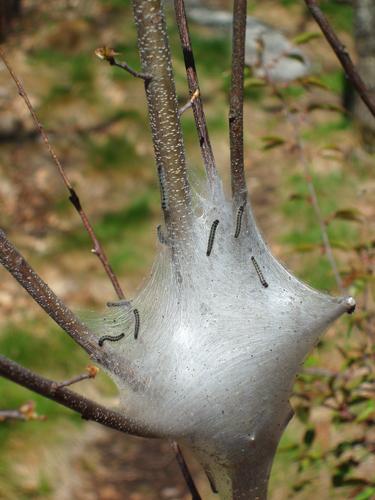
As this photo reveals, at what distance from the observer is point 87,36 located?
7992mm

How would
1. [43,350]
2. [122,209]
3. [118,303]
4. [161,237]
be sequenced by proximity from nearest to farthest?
1. [161,237]
2. [118,303]
3. [43,350]
4. [122,209]

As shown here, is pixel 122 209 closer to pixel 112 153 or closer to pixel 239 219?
pixel 112 153

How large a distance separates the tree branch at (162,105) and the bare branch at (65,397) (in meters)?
0.37

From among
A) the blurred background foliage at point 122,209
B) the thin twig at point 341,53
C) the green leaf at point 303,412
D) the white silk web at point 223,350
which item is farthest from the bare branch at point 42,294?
the green leaf at point 303,412

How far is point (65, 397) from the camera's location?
985 mm

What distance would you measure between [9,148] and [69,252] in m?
1.61

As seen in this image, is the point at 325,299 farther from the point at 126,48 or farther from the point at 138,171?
the point at 126,48

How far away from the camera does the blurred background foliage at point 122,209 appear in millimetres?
Answer: 3416

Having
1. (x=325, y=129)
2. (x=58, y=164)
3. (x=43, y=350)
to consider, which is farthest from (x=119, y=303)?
(x=325, y=129)

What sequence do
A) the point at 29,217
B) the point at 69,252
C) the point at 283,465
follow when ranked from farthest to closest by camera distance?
the point at 29,217 < the point at 69,252 < the point at 283,465

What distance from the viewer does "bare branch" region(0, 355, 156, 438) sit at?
3.01ft

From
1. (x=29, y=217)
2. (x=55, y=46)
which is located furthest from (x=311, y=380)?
(x=55, y=46)

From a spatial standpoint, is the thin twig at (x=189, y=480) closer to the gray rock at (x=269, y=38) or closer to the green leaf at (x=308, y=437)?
the green leaf at (x=308, y=437)

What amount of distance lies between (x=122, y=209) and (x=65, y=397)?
5075 millimetres
